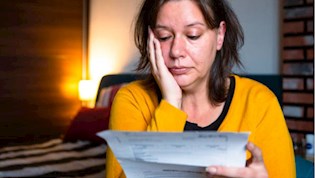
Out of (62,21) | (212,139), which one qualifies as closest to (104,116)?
(62,21)

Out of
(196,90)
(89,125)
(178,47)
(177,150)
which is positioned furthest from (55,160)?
(177,150)

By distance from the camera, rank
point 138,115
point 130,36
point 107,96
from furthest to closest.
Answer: point 130,36 < point 107,96 < point 138,115

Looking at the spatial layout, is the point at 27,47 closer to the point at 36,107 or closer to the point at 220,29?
the point at 36,107

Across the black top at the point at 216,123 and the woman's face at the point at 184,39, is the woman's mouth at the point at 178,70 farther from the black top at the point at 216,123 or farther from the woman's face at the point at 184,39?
the black top at the point at 216,123

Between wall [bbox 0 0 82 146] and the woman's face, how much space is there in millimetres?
2849

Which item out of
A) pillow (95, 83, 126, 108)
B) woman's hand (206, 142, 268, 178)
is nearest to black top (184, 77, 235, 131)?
woman's hand (206, 142, 268, 178)

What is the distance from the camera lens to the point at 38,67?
380 centimetres

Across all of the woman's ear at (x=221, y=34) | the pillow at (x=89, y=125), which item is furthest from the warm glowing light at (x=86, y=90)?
the woman's ear at (x=221, y=34)

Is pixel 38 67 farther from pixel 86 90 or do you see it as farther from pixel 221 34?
pixel 221 34

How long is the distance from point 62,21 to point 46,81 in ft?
1.87

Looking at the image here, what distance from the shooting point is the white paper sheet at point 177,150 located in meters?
0.68

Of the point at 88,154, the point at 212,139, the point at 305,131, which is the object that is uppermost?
the point at 212,139

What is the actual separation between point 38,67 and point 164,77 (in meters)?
3.01

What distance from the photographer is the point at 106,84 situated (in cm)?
363
